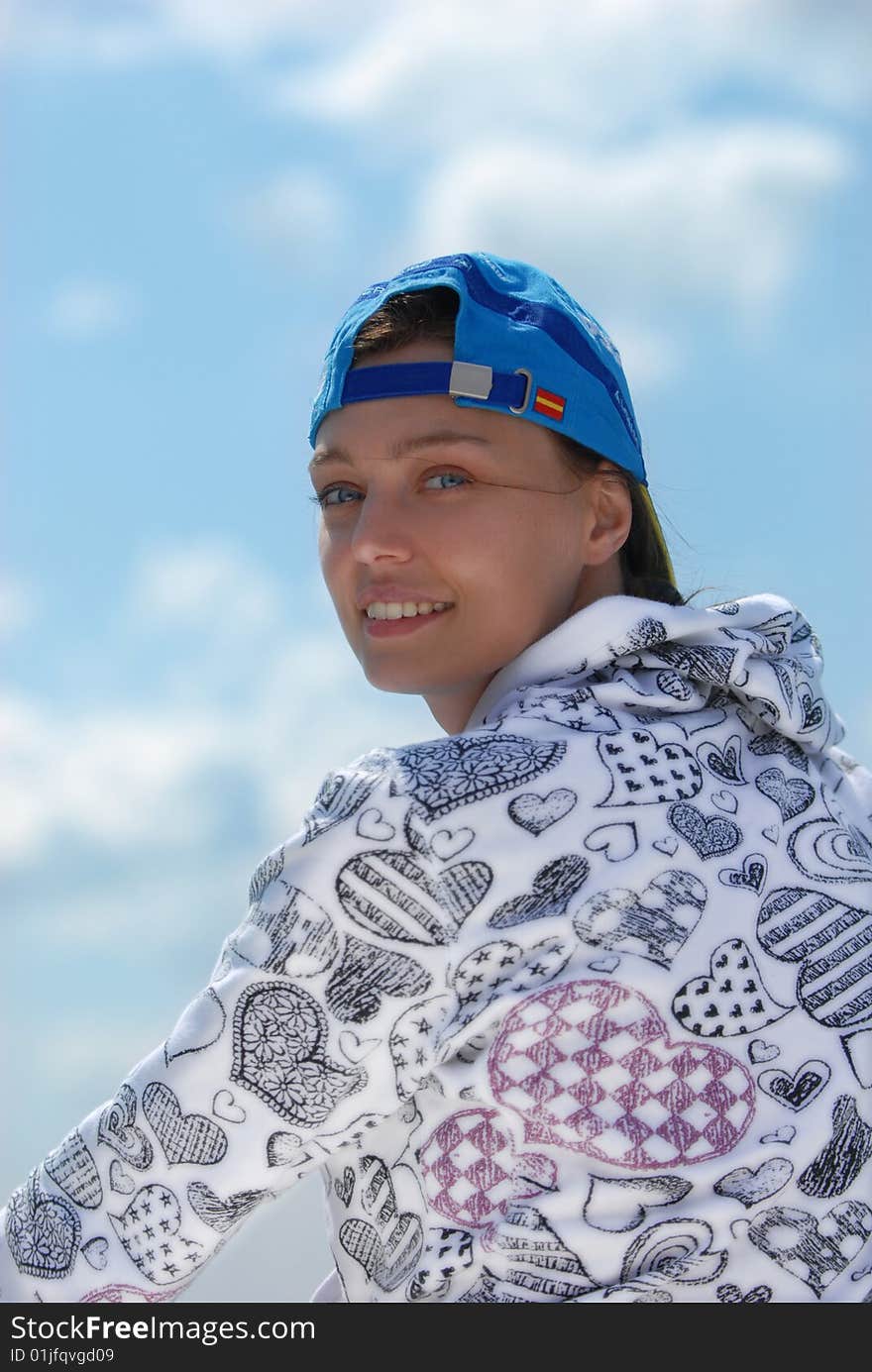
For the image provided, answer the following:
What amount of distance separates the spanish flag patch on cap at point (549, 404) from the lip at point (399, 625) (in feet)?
1.41

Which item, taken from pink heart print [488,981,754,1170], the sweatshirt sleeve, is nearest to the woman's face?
the sweatshirt sleeve

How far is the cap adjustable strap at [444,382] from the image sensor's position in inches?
117

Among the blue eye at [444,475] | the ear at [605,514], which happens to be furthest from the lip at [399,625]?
the ear at [605,514]

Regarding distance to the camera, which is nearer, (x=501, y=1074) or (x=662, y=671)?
(x=501, y=1074)

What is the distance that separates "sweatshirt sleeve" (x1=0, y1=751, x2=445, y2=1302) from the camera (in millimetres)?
2318

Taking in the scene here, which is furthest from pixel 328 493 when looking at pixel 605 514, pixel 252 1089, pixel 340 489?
pixel 252 1089

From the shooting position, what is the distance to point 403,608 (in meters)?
2.99

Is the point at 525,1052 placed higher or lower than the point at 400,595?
lower

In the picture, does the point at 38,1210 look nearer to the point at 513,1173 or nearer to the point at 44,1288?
the point at 44,1288

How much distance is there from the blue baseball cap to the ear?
5 centimetres

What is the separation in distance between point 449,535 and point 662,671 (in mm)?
468

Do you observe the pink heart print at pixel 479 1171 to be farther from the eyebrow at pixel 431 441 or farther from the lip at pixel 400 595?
the eyebrow at pixel 431 441

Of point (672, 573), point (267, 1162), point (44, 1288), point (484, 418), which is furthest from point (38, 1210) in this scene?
point (672, 573)

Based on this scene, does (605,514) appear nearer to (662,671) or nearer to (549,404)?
(549,404)
